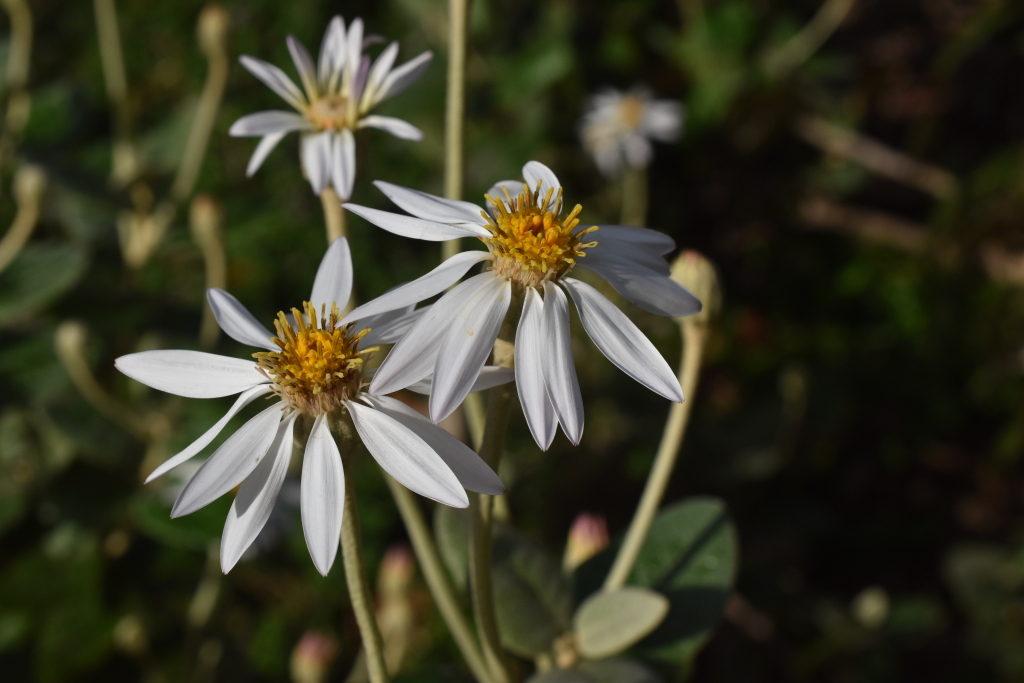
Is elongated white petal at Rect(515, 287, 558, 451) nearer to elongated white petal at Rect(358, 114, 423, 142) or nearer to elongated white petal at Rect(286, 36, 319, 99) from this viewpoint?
elongated white petal at Rect(358, 114, 423, 142)

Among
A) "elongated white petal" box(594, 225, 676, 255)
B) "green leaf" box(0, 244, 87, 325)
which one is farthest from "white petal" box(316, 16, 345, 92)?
"green leaf" box(0, 244, 87, 325)

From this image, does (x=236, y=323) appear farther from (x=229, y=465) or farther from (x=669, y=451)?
(x=669, y=451)

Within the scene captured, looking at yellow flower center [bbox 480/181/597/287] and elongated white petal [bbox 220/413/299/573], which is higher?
yellow flower center [bbox 480/181/597/287]

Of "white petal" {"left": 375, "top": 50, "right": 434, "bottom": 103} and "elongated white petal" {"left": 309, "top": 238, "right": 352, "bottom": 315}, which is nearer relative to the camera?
"elongated white petal" {"left": 309, "top": 238, "right": 352, "bottom": 315}

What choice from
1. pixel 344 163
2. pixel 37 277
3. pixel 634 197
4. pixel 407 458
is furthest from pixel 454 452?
pixel 634 197

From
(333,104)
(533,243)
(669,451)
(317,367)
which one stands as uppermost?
(333,104)

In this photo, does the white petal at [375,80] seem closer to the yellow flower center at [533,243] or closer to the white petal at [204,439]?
the yellow flower center at [533,243]

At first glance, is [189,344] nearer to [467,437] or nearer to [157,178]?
[157,178]
